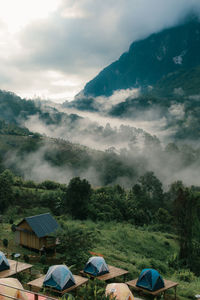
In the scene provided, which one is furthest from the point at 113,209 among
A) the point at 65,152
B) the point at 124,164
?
the point at 65,152

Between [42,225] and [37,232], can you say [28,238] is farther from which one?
[42,225]

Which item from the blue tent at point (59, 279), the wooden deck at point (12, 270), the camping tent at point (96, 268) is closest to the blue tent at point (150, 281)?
Result: the camping tent at point (96, 268)

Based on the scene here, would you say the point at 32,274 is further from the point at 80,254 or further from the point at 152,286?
the point at 152,286

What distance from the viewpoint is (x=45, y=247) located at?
27.6 m

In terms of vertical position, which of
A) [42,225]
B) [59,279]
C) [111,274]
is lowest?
[111,274]

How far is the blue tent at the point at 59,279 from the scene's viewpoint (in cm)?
1806

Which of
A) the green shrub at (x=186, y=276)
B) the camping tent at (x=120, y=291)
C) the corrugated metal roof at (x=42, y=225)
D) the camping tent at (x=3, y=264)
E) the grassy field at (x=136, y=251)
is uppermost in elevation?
the corrugated metal roof at (x=42, y=225)

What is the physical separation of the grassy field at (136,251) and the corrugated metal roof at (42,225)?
2065mm

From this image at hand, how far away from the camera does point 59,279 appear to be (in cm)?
1814

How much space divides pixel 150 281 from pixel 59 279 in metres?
6.13

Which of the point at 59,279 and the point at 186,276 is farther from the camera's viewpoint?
the point at 186,276

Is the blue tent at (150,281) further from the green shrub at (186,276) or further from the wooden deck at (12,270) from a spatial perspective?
the green shrub at (186,276)

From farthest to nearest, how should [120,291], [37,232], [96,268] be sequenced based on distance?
[37,232]
[96,268]
[120,291]

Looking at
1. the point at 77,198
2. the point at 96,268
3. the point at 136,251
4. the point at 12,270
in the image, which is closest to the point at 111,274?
the point at 96,268
